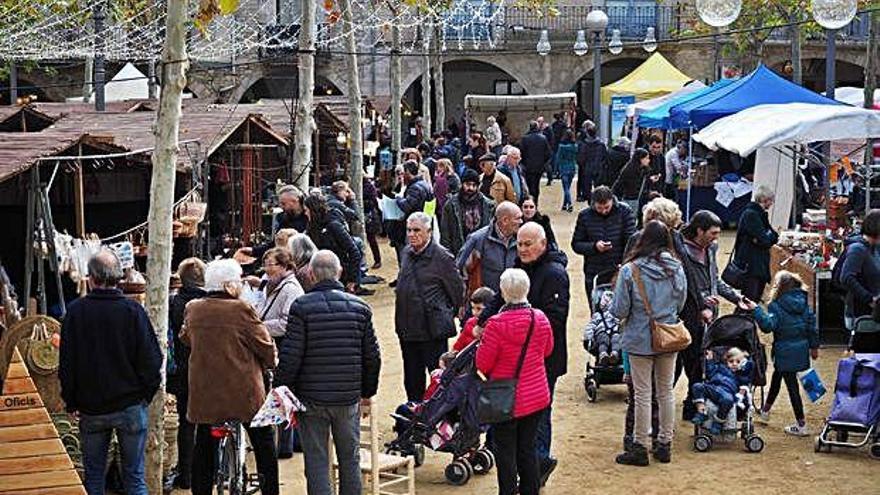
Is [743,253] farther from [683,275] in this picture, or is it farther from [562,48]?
[562,48]

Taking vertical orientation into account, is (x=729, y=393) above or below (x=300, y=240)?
below

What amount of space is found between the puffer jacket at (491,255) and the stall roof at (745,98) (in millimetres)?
9049

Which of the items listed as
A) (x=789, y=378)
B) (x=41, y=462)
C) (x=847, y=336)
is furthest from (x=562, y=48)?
(x=41, y=462)

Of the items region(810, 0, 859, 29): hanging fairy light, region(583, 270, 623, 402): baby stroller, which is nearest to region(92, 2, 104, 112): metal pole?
region(810, 0, 859, 29): hanging fairy light

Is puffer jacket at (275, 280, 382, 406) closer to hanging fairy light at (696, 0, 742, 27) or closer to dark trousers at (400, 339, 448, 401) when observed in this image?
dark trousers at (400, 339, 448, 401)

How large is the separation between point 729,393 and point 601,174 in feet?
47.2

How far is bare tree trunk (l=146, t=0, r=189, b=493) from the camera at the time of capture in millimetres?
8164

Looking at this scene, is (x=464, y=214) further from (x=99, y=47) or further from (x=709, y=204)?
(x=99, y=47)

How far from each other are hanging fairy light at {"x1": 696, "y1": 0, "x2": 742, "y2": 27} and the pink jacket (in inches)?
264

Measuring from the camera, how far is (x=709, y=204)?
2222cm

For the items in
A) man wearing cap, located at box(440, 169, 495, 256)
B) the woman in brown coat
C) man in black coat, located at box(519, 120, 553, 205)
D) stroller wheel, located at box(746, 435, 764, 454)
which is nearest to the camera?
the woman in brown coat

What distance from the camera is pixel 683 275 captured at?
9.33m

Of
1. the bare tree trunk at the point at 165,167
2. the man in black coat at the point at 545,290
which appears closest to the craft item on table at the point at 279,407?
the bare tree trunk at the point at 165,167

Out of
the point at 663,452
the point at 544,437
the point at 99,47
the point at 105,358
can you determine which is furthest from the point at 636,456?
the point at 99,47
